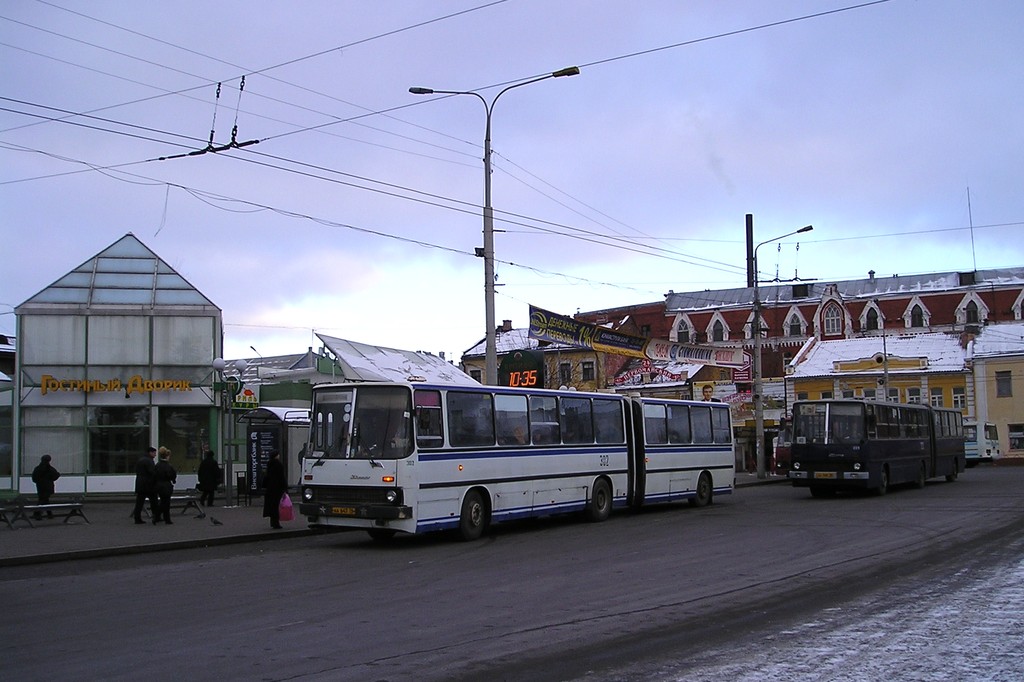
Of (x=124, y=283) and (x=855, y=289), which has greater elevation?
(x=855, y=289)

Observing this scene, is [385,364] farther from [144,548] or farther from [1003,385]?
[1003,385]

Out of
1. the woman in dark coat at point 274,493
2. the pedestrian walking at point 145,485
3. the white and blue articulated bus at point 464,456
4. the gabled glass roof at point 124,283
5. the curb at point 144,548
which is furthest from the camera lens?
the gabled glass roof at point 124,283

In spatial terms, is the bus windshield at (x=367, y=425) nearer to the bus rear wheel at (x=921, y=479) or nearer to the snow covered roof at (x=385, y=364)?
the snow covered roof at (x=385, y=364)

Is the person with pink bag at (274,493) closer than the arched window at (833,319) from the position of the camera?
Yes

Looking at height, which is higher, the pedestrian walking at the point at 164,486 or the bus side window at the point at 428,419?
the bus side window at the point at 428,419

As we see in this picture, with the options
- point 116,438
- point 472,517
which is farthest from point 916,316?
point 472,517

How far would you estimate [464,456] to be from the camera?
1891 centimetres

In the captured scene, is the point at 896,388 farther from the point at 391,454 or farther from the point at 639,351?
the point at 391,454

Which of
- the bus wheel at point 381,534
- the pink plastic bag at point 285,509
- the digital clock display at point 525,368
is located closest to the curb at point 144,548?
the pink plastic bag at point 285,509

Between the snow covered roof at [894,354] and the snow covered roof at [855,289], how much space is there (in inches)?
658

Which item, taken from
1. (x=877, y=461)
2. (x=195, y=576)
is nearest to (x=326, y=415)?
(x=195, y=576)

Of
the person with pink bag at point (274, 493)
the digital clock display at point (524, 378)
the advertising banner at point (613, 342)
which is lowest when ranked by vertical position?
the person with pink bag at point (274, 493)

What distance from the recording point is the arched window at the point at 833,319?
91.9 meters

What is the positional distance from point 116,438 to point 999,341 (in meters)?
60.0
